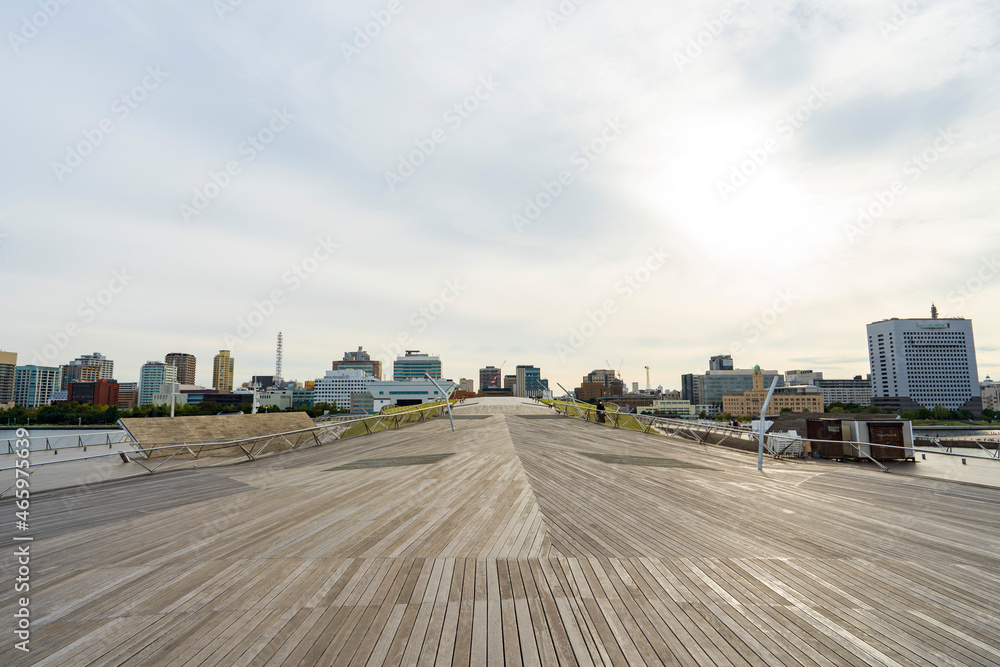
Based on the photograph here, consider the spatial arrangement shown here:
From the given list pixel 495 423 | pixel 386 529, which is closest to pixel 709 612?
pixel 386 529

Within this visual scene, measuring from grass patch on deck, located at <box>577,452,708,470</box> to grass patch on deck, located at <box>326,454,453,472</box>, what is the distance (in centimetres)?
503

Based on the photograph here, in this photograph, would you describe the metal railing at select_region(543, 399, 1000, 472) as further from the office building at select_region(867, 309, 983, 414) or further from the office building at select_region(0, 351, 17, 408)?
the office building at select_region(867, 309, 983, 414)

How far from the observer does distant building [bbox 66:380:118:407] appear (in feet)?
374

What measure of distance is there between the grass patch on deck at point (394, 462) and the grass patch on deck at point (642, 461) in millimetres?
5030

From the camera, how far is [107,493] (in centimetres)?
1191

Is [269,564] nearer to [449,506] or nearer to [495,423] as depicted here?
[449,506]

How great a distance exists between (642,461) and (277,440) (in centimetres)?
1557

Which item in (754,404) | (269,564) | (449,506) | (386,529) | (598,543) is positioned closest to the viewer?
(269,564)

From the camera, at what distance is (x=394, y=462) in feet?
47.9

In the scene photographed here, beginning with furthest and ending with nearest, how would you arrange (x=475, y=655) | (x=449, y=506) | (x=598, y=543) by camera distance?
1. (x=449, y=506)
2. (x=598, y=543)
3. (x=475, y=655)

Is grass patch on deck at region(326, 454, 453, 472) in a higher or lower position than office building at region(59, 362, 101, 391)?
lower

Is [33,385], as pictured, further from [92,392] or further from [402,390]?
[402,390]

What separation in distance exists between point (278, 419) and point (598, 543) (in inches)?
919

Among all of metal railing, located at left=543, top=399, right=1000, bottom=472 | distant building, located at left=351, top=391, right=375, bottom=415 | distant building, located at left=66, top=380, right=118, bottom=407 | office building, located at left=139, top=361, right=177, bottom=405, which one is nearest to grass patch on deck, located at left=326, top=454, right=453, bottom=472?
metal railing, located at left=543, top=399, right=1000, bottom=472
